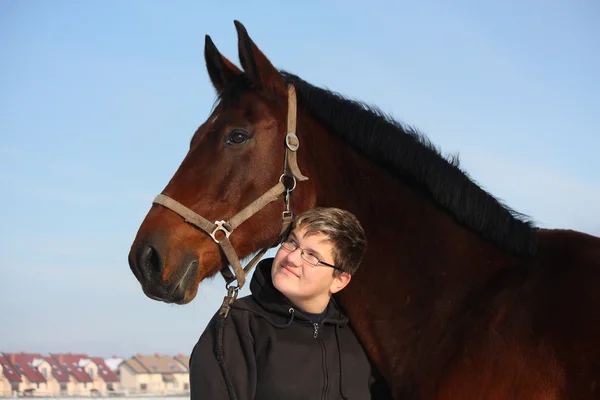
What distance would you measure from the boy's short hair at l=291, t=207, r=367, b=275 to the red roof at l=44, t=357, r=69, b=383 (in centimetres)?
8120

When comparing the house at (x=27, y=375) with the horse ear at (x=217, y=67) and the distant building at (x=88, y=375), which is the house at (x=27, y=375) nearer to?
the distant building at (x=88, y=375)

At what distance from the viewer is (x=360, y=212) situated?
4.31 meters

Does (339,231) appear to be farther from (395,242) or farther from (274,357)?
(274,357)

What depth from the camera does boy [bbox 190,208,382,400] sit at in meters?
3.52

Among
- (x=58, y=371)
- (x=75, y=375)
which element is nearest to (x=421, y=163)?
(x=58, y=371)

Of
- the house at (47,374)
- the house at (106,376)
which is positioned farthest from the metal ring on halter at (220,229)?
the house at (106,376)

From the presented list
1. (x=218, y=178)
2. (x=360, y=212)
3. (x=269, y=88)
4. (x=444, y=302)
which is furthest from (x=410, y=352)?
(x=269, y=88)

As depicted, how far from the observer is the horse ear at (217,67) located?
190 inches

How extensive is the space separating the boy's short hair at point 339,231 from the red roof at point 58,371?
81.2m

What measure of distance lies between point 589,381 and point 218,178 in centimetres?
235

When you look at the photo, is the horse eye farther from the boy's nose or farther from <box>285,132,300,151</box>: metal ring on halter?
the boy's nose

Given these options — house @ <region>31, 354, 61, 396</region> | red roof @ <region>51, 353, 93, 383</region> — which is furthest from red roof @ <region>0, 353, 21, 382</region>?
red roof @ <region>51, 353, 93, 383</region>

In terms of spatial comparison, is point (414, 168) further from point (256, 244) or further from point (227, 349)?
point (227, 349)

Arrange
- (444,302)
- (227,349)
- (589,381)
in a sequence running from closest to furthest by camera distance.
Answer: (589,381), (227,349), (444,302)
